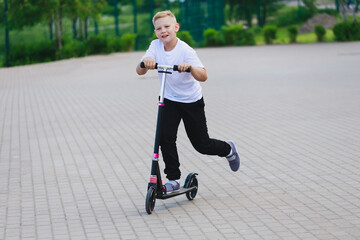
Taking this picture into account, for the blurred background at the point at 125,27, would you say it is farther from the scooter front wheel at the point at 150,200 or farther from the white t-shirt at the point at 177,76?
the scooter front wheel at the point at 150,200

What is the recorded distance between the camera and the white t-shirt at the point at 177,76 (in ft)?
18.7

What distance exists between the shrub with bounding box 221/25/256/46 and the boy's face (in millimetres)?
26260

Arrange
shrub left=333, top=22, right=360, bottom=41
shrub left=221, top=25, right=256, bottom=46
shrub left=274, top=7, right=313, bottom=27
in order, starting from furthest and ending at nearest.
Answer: shrub left=274, top=7, right=313, bottom=27, shrub left=221, top=25, right=256, bottom=46, shrub left=333, top=22, right=360, bottom=41

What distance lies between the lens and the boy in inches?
223

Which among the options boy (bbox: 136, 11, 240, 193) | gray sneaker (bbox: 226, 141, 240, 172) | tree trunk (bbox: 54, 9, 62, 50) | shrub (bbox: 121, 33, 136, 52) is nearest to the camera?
boy (bbox: 136, 11, 240, 193)

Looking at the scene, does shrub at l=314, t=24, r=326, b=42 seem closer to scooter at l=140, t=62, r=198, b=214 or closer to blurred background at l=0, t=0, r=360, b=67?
blurred background at l=0, t=0, r=360, b=67

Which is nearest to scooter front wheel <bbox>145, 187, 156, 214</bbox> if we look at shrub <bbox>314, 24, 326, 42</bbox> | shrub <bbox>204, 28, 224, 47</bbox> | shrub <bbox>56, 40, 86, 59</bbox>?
→ shrub <bbox>56, 40, 86, 59</bbox>

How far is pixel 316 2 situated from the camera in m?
38.0

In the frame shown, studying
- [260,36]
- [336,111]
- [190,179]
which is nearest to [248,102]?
[336,111]

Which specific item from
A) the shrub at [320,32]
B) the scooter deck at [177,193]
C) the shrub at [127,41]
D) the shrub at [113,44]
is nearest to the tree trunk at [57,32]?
the shrub at [113,44]

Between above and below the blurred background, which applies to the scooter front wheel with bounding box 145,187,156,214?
above

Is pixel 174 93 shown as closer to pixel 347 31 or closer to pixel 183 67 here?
pixel 183 67

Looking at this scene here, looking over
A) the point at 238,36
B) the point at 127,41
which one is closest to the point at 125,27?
the point at 127,41

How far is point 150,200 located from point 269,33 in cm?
2627
